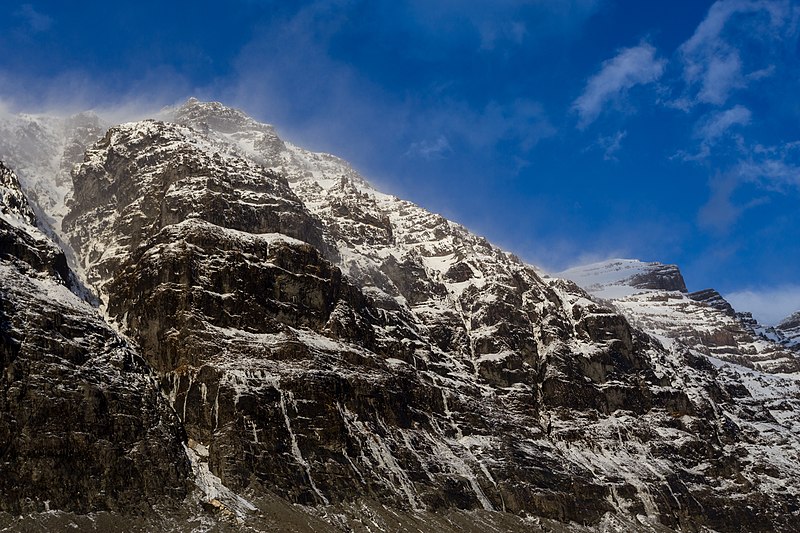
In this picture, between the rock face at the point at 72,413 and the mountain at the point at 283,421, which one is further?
the mountain at the point at 283,421

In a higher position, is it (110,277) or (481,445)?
(110,277)

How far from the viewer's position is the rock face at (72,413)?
11444 cm

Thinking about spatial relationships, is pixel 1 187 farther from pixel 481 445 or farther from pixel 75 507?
pixel 481 445

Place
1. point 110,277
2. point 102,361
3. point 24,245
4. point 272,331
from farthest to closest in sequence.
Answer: point 110,277
point 272,331
point 24,245
point 102,361

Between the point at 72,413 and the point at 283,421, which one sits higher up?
the point at 283,421

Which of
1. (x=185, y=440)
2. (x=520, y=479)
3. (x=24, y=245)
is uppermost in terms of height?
(x=24, y=245)

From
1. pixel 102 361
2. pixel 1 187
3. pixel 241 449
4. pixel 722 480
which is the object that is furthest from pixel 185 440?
pixel 722 480

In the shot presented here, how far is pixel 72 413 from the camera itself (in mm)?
123250

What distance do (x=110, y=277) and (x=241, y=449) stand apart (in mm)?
76509

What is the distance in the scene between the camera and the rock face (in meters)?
114

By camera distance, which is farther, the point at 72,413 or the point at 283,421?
the point at 283,421

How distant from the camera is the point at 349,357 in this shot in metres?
171

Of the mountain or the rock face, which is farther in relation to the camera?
the mountain

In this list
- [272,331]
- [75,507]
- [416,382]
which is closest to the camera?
[75,507]
